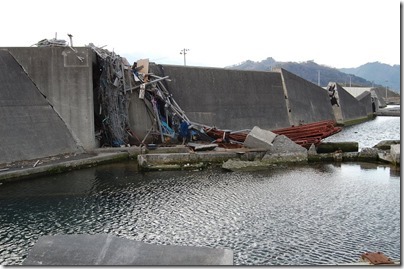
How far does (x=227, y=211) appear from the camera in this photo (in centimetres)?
970

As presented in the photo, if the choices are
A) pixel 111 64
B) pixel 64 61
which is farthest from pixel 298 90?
pixel 64 61

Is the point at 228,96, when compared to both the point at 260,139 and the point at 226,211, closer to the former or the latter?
the point at 260,139

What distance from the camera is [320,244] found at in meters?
7.69

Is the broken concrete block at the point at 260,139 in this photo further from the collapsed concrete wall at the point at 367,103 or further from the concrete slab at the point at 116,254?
the collapsed concrete wall at the point at 367,103

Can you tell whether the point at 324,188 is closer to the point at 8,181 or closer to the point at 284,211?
the point at 284,211

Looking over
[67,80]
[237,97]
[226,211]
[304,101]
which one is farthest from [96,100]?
[304,101]

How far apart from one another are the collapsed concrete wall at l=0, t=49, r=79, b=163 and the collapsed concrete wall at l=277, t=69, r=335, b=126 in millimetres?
14814

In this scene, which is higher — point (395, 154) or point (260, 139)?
point (260, 139)

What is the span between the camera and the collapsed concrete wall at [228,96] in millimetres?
21266

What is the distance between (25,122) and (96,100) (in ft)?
12.7

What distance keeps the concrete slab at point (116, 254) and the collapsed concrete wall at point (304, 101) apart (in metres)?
20.2

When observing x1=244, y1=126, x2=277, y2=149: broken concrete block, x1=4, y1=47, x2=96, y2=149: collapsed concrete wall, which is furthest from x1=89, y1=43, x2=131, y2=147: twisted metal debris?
x1=244, y1=126, x2=277, y2=149: broken concrete block

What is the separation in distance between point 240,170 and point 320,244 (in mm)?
6648

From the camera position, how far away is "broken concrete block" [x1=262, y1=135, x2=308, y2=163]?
51.3ft
